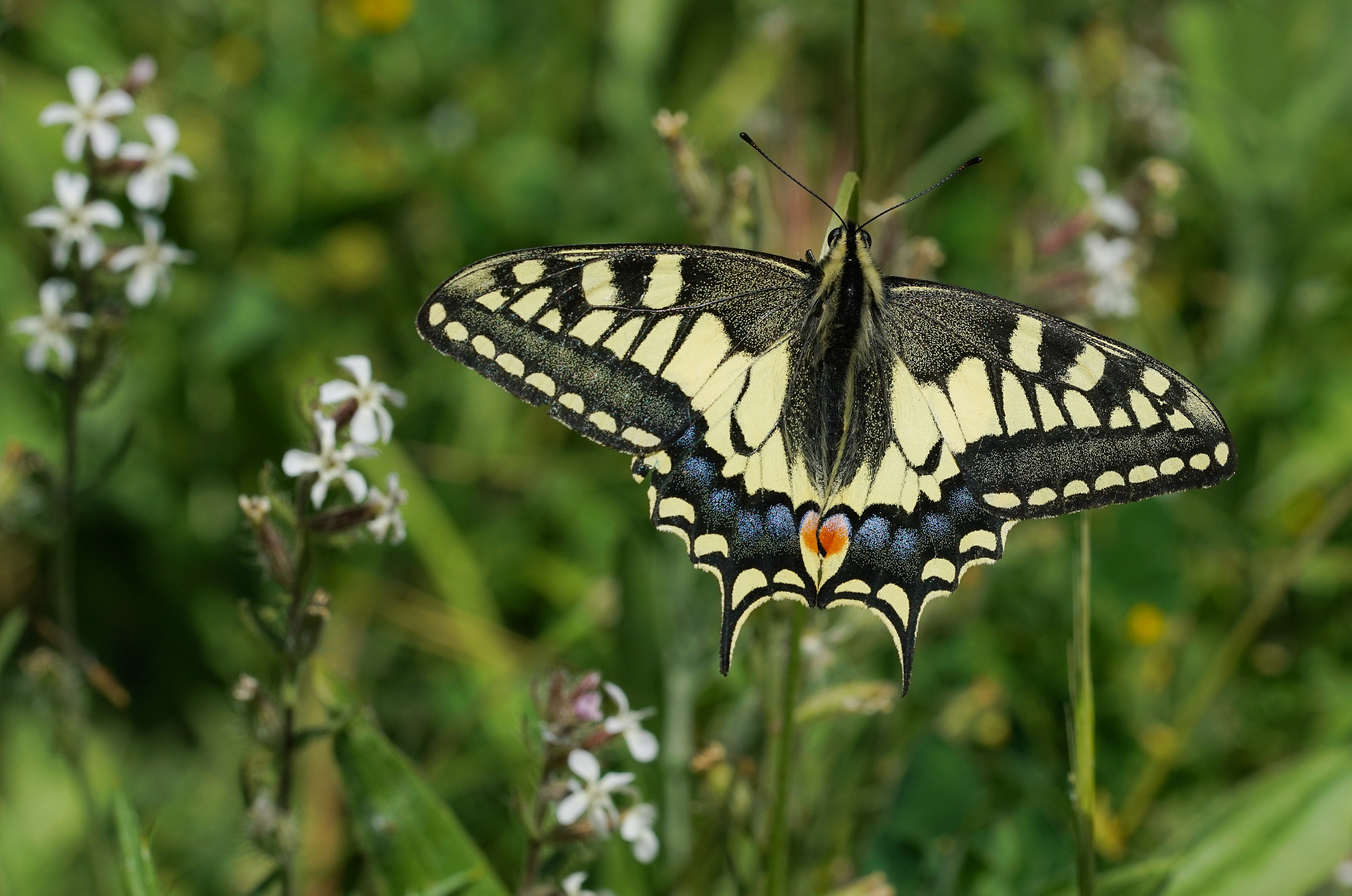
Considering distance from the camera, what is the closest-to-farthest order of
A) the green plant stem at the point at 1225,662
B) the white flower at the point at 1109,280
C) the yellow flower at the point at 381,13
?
the white flower at the point at 1109,280
the green plant stem at the point at 1225,662
the yellow flower at the point at 381,13

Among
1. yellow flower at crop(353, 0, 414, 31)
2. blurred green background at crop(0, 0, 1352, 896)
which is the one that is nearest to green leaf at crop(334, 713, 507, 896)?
blurred green background at crop(0, 0, 1352, 896)

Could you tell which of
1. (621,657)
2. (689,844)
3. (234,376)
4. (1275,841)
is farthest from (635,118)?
(1275,841)

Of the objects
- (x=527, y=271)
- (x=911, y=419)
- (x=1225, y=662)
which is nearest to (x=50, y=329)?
(x=527, y=271)

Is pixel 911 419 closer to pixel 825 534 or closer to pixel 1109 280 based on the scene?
pixel 825 534

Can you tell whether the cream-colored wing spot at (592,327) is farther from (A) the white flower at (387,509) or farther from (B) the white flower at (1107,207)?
(B) the white flower at (1107,207)

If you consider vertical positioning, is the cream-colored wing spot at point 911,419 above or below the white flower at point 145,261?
below

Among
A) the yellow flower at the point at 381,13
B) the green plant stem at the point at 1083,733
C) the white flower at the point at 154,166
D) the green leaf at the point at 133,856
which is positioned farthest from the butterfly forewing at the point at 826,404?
the yellow flower at the point at 381,13

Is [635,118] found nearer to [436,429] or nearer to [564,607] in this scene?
[436,429]

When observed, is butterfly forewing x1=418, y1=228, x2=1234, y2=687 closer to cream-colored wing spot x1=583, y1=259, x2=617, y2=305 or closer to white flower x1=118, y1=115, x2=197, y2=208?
cream-colored wing spot x1=583, y1=259, x2=617, y2=305
